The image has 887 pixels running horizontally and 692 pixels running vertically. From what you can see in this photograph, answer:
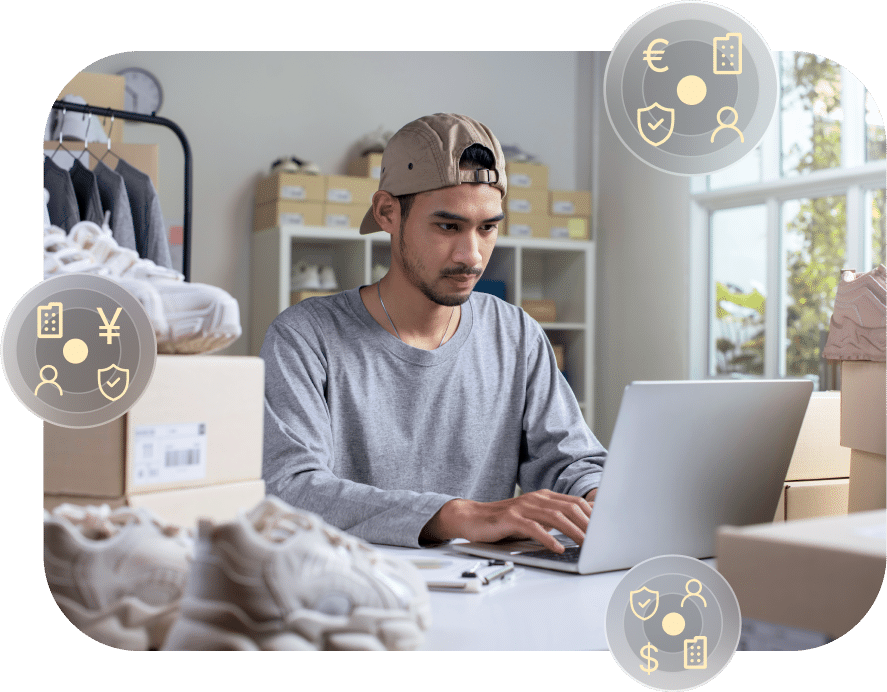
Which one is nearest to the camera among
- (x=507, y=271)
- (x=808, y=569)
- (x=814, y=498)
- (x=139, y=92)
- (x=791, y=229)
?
(x=808, y=569)

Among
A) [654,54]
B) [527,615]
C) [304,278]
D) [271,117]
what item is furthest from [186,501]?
[304,278]

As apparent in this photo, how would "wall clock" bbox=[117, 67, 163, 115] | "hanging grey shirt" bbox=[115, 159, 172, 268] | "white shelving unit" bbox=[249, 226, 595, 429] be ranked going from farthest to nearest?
"white shelving unit" bbox=[249, 226, 595, 429] < "wall clock" bbox=[117, 67, 163, 115] < "hanging grey shirt" bbox=[115, 159, 172, 268]

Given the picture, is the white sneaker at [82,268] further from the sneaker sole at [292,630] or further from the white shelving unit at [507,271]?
the white shelving unit at [507,271]

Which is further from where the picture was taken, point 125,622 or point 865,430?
point 865,430

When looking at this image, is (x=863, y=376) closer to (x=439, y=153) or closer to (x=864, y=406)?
(x=864, y=406)

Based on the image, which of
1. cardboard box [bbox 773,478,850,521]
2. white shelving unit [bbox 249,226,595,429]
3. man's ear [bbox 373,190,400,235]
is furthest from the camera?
white shelving unit [bbox 249,226,595,429]

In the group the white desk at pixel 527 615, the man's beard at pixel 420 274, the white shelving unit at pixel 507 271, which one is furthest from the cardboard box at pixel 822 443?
the white shelving unit at pixel 507 271

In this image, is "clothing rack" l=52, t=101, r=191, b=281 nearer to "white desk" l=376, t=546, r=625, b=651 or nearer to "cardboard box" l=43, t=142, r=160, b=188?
"cardboard box" l=43, t=142, r=160, b=188

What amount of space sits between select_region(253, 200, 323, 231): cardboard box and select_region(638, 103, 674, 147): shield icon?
1.77m

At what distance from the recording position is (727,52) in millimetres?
1025

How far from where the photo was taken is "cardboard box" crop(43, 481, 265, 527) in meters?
0.84

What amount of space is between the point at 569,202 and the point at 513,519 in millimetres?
2277
